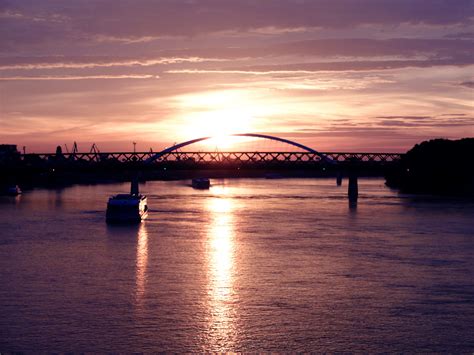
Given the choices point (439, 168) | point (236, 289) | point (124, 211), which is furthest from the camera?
point (439, 168)

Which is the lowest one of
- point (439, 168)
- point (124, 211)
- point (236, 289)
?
point (236, 289)

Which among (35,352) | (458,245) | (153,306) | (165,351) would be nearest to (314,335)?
(165,351)

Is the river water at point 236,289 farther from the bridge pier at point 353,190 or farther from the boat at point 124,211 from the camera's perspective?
the bridge pier at point 353,190

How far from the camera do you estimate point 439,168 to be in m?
136

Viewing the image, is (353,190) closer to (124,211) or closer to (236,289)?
(124,211)

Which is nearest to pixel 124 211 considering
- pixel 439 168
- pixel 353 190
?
pixel 353 190

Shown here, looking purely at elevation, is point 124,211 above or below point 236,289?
above

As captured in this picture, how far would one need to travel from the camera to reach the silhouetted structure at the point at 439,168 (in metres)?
132

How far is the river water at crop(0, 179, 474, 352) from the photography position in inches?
1007

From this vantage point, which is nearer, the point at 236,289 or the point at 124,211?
the point at 236,289

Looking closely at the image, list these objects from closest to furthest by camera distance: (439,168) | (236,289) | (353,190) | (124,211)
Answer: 1. (236,289)
2. (124,211)
3. (353,190)
4. (439,168)

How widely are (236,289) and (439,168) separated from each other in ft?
355

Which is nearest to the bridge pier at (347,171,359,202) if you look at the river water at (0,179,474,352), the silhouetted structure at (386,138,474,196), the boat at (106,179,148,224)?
the silhouetted structure at (386,138,474,196)

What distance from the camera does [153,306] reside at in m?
30.2
